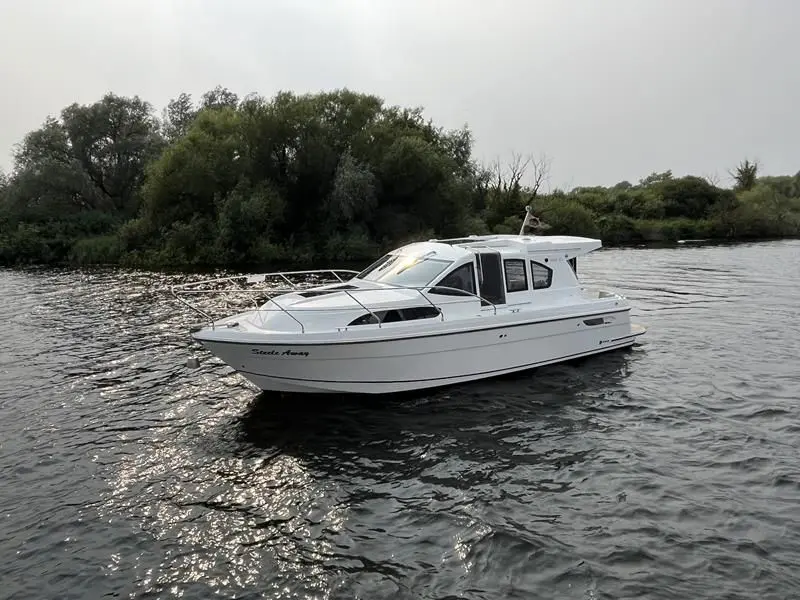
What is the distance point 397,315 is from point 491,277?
8.70 ft

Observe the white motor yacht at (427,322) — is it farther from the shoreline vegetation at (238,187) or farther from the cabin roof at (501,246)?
the shoreline vegetation at (238,187)

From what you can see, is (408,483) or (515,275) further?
(515,275)

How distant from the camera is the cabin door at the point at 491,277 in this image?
1260cm

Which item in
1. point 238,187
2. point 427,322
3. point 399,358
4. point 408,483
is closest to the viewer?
point 408,483

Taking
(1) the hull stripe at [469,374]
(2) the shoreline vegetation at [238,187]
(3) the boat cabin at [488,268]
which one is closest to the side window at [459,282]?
(3) the boat cabin at [488,268]

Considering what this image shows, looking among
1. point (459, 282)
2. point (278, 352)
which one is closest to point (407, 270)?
point (459, 282)

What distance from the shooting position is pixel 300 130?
42062 millimetres

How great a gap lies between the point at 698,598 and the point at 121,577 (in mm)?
6301

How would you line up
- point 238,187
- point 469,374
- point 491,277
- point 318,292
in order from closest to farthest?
point 469,374 → point 318,292 → point 491,277 → point 238,187

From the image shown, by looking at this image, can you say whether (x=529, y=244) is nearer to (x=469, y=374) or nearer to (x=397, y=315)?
(x=469, y=374)

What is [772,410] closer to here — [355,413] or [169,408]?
[355,413]

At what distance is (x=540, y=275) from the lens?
1352 cm

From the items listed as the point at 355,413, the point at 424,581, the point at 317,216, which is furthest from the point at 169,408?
the point at 317,216

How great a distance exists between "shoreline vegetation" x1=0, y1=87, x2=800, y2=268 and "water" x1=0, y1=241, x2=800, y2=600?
25.3 m
